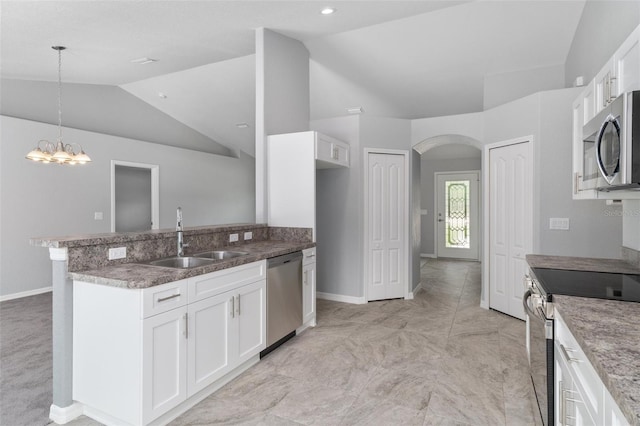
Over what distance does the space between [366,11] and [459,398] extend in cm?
361

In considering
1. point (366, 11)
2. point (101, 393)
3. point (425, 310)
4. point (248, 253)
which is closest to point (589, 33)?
point (366, 11)

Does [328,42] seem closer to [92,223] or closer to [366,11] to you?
[366,11]

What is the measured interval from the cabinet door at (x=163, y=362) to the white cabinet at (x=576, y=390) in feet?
6.33

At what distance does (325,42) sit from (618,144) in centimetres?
371

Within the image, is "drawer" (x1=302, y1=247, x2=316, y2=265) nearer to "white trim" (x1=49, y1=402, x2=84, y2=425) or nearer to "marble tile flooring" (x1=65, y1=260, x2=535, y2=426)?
"marble tile flooring" (x1=65, y1=260, x2=535, y2=426)

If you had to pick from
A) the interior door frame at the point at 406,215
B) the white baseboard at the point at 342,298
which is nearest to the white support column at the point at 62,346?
the white baseboard at the point at 342,298

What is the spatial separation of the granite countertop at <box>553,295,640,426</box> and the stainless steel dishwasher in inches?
81.1

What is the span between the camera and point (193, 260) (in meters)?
2.75

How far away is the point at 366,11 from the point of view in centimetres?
364

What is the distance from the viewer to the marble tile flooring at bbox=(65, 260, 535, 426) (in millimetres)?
2174

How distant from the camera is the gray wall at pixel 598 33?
8.29 ft

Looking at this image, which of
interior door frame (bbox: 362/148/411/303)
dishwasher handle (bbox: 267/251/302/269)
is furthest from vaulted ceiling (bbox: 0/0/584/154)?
dishwasher handle (bbox: 267/251/302/269)

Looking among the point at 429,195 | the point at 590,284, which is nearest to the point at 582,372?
the point at 590,284

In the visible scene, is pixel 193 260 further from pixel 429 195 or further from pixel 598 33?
pixel 429 195
